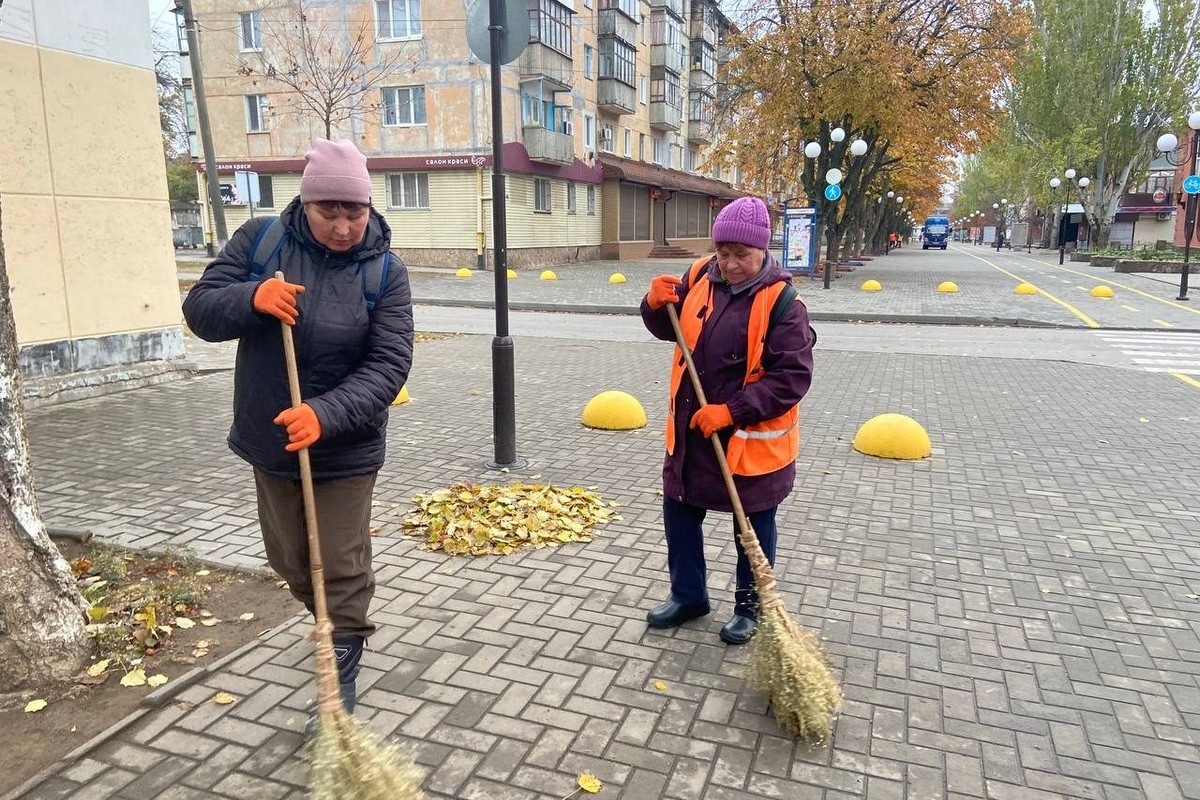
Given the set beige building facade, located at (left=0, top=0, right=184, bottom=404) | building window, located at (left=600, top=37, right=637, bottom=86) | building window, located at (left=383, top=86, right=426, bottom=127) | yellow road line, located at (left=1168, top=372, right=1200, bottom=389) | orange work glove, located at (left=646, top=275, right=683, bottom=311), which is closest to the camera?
orange work glove, located at (left=646, top=275, right=683, bottom=311)

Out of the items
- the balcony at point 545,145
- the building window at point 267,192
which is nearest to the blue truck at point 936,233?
the balcony at point 545,145

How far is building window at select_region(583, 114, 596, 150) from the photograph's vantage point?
3497 centimetres

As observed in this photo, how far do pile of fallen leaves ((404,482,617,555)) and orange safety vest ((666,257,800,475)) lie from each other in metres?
1.46

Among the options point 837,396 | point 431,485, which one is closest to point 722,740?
point 431,485

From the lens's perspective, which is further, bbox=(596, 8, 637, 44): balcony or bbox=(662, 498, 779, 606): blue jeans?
bbox=(596, 8, 637, 44): balcony

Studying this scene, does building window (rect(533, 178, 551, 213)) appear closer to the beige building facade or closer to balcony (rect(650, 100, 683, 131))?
balcony (rect(650, 100, 683, 131))

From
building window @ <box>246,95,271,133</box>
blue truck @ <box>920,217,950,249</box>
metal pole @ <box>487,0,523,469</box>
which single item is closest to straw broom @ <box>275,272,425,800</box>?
metal pole @ <box>487,0,523,469</box>

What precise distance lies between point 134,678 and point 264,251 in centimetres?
167

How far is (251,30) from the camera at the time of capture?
29719 mm

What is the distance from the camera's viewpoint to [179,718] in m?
2.89

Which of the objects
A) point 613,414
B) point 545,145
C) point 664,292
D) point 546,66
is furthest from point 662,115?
point 664,292

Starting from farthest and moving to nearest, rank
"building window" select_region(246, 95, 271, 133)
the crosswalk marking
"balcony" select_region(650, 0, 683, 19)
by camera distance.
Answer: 1. "balcony" select_region(650, 0, 683, 19)
2. "building window" select_region(246, 95, 271, 133)
3. the crosswalk marking

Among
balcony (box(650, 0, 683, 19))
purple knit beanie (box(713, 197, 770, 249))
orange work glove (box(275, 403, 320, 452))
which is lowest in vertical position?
orange work glove (box(275, 403, 320, 452))

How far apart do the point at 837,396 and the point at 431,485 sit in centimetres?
476
